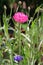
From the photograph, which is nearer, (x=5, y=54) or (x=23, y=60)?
(x=23, y=60)

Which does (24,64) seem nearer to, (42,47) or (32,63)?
(32,63)

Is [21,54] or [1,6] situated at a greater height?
[21,54]

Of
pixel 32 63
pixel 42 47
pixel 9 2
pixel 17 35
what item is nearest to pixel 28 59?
pixel 32 63

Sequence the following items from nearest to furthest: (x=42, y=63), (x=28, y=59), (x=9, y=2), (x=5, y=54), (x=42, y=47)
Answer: (x=28, y=59)
(x=42, y=63)
(x=42, y=47)
(x=5, y=54)
(x=9, y=2)

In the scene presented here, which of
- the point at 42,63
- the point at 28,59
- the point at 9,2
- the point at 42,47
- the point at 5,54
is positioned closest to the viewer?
the point at 28,59

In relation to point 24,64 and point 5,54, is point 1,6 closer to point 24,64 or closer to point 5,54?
point 5,54

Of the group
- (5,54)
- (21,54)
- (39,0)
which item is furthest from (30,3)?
(21,54)

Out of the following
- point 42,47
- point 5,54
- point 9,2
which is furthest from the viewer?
point 9,2

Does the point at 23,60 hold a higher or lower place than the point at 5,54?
higher

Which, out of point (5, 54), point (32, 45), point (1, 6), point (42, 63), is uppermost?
point (32, 45)
